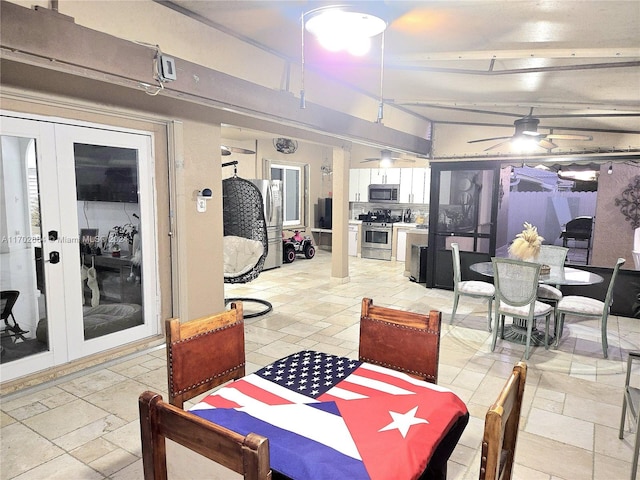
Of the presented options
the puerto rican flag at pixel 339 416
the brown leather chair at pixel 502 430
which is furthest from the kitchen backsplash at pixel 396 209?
the brown leather chair at pixel 502 430

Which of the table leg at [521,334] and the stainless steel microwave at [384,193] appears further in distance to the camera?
the stainless steel microwave at [384,193]

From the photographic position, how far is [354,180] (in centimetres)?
990

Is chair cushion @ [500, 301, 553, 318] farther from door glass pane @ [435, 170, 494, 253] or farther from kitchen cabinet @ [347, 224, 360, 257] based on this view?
kitchen cabinet @ [347, 224, 360, 257]

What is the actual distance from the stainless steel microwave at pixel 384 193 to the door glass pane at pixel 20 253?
7290 mm

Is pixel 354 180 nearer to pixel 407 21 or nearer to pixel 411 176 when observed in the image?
pixel 411 176

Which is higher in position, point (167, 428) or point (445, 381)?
point (167, 428)

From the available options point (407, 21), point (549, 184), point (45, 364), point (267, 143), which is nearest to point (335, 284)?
point (267, 143)

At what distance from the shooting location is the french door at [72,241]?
3.01m

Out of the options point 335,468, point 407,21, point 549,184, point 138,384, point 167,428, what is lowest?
point 138,384

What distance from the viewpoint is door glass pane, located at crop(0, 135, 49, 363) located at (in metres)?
2.96

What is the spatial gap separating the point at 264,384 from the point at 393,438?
0.58m

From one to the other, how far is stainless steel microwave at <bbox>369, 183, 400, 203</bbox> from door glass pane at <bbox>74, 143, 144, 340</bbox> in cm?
652

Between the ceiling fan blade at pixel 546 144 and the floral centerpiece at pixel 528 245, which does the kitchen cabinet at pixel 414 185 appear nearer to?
the ceiling fan blade at pixel 546 144

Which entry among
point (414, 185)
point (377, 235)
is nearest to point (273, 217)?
point (377, 235)
